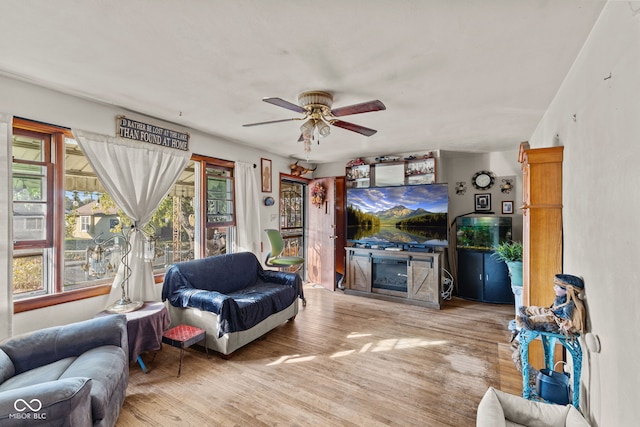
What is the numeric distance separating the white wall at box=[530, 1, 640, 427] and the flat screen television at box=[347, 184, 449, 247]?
8.53 ft

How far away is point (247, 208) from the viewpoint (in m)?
4.34

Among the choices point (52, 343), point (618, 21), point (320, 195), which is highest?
point (618, 21)

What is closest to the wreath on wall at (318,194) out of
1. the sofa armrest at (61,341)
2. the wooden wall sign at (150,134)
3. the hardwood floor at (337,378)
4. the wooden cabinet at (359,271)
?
the wooden cabinet at (359,271)

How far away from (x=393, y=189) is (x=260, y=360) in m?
3.31

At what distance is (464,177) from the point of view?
5.14 metres

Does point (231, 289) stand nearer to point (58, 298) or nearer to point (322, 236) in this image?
point (58, 298)

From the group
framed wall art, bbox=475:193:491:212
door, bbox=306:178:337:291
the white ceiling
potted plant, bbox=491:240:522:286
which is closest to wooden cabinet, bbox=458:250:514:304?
framed wall art, bbox=475:193:491:212

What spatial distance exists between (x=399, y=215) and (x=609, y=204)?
3.45 m

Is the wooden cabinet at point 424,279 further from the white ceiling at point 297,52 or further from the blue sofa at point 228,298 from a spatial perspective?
the white ceiling at point 297,52

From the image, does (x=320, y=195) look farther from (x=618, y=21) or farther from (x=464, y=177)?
(x=618, y=21)

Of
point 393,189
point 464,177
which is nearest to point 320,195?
point 393,189

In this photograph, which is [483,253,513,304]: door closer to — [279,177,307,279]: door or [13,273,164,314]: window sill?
[279,177,307,279]: door

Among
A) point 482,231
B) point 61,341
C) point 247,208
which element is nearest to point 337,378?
point 61,341

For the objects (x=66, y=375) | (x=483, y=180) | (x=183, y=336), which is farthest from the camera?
(x=483, y=180)
